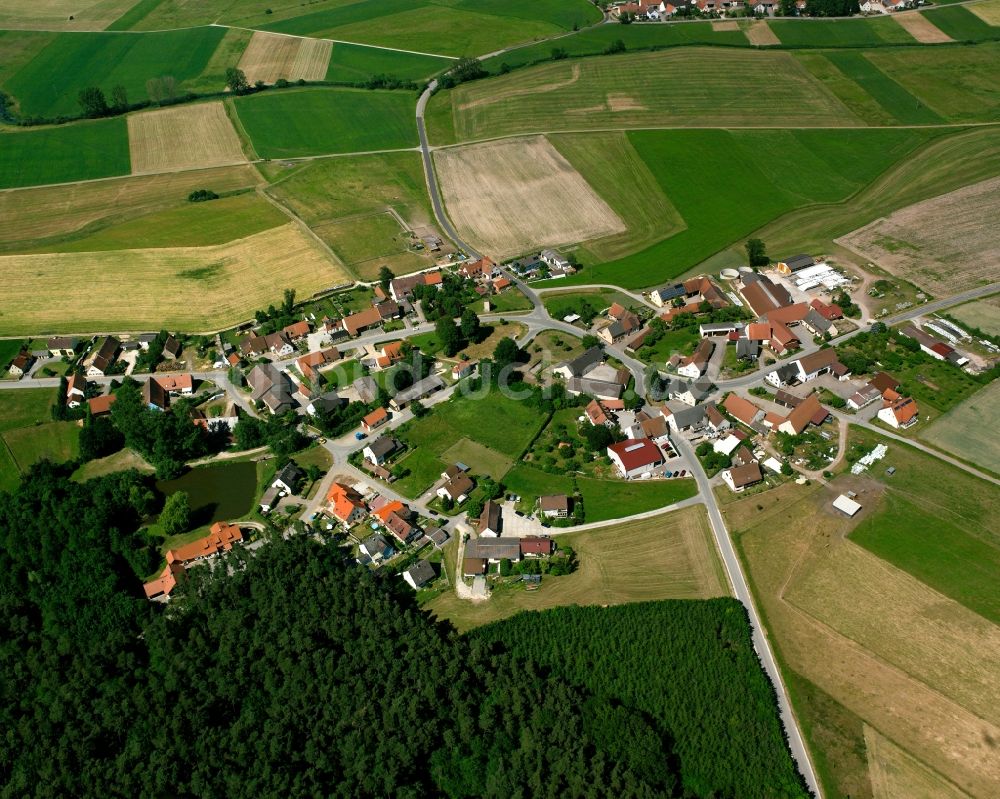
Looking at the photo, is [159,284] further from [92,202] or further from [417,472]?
[417,472]

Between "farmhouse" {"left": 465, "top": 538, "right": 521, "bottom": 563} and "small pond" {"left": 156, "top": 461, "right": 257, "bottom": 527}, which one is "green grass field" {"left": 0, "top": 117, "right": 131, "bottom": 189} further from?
"farmhouse" {"left": 465, "top": 538, "right": 521, "bottom": 563}

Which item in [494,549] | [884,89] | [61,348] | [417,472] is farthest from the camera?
[884,89]

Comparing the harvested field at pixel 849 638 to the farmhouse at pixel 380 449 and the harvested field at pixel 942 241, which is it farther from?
the harvested field at pixel 942 241

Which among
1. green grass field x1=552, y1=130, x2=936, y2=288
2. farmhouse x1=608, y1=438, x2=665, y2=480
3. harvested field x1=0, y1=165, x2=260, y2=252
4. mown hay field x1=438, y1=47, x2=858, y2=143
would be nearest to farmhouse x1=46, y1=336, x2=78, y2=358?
harvested field x1=0, y1=165, x2=260, y2=252

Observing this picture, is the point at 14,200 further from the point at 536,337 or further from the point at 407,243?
the point at 536,337

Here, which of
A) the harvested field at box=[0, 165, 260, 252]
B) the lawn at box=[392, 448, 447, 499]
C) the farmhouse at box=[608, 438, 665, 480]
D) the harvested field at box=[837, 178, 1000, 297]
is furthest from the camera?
the harvested field at box=[0, 165, 260, 252]

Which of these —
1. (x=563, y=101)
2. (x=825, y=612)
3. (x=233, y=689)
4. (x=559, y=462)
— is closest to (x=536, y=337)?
(x=559, y=462)

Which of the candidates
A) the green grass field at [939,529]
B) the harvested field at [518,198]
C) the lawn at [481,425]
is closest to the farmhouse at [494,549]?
the lawn at [481,425]

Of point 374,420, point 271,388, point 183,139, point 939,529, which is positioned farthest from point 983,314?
point 183,139
